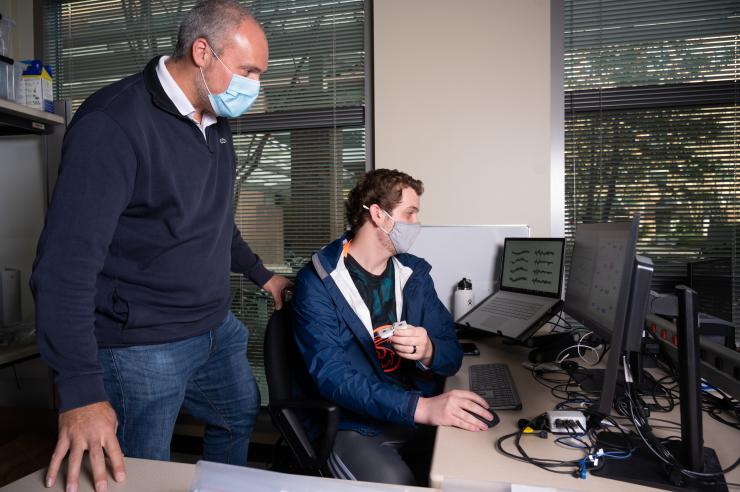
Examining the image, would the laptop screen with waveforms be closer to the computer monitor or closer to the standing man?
the computer monitor

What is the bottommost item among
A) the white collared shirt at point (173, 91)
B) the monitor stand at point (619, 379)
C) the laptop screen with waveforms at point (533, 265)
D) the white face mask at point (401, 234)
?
the monitor stand at point (619, 379)

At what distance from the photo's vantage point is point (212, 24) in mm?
1302

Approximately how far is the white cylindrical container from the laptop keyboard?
0.14m

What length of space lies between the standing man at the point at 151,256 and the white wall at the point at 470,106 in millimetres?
1181

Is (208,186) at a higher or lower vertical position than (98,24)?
lower

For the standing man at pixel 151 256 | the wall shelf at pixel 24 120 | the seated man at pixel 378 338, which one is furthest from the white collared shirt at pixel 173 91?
the wall shelf at pixel 24 120

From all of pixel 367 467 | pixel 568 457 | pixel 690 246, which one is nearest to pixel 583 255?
pixel 568 457

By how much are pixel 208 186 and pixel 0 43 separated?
190cm

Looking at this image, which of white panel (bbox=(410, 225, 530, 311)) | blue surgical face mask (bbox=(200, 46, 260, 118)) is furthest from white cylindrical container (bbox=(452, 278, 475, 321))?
blue surgical face mask (bbox=(200, 46, 260, 118))

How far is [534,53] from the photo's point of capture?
2373mm

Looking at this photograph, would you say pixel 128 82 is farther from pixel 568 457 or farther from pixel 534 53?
pixel 534 53

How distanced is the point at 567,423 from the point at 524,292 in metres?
1.14

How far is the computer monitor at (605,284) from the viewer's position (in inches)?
35.4

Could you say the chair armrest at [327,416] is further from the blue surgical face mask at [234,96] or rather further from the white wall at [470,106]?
the white wall at [470,106]
